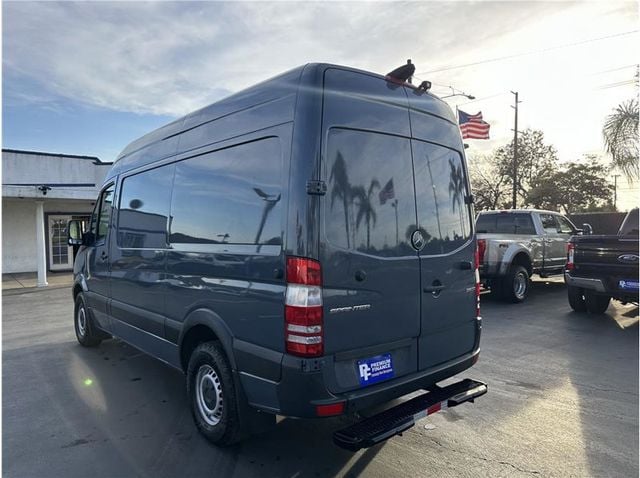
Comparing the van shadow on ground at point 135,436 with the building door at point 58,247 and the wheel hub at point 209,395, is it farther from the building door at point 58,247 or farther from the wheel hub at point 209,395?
the building door at point 58,247

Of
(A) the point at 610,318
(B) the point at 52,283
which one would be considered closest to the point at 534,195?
(A) the point at 610,318

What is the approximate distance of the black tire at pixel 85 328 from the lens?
250 inches

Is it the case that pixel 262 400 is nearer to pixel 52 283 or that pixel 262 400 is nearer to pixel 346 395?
pixel 346 395

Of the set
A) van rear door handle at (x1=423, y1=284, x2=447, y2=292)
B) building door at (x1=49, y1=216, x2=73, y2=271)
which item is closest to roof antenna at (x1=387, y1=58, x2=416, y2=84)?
van rear door handle at (x1=423, y1=284, x2=447, y2=292)

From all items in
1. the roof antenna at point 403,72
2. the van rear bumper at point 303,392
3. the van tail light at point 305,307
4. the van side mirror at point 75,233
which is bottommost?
the van rear bumper at point 303,392

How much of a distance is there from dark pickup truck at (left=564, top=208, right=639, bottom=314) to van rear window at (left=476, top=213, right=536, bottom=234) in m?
2.46

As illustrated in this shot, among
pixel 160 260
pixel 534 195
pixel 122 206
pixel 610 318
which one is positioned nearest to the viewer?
pixel 160 260

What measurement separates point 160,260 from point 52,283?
1321 centimetres

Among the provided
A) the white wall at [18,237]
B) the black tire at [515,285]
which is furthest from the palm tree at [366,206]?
the white wall at [18,237]

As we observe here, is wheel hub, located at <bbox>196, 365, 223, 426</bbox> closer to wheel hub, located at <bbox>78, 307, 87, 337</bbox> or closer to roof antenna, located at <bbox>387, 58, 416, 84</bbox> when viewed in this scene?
roof antenna, located at <bbox>387, 58, 416, 84</bbox>

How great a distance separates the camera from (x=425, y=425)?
3.90 meters

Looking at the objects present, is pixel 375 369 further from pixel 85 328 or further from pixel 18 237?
pixel 18 237

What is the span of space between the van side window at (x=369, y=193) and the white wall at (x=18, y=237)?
1804 centimetres

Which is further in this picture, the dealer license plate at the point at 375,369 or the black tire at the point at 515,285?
the black tire at the point at 515,285
